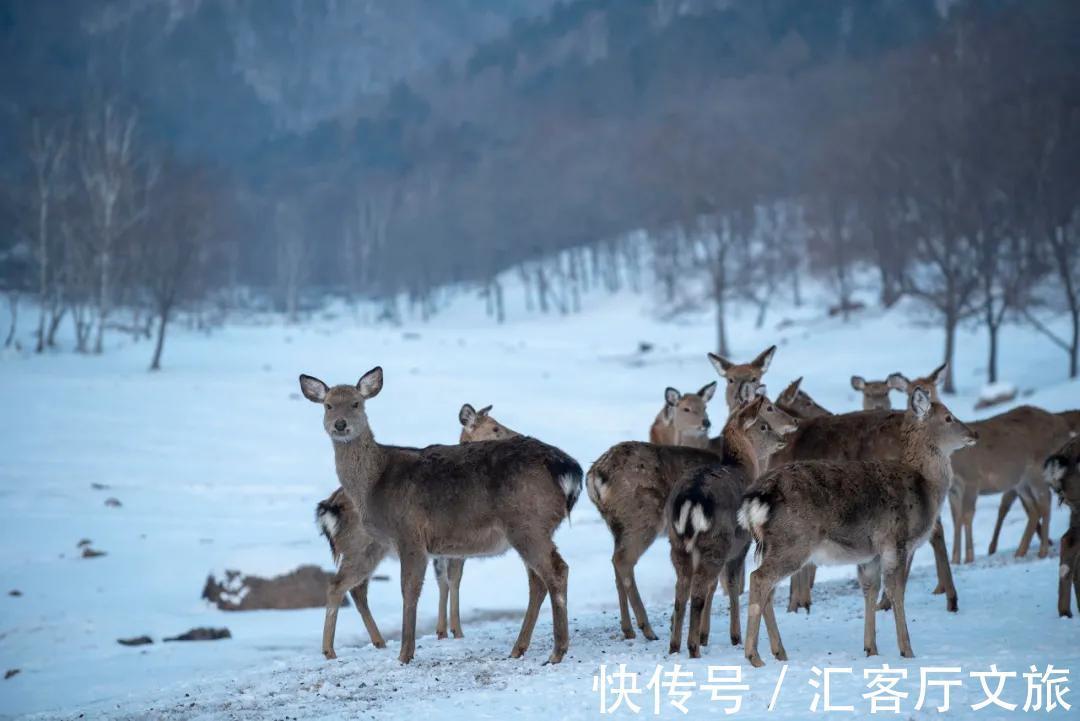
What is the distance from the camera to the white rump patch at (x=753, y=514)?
26.1 ft

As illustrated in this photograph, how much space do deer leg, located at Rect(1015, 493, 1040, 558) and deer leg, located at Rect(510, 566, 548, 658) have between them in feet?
24.2

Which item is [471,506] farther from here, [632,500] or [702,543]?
[702,543]

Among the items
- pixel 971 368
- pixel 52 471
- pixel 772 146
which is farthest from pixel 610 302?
pixel 52 471

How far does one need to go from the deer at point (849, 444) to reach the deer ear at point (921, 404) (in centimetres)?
107

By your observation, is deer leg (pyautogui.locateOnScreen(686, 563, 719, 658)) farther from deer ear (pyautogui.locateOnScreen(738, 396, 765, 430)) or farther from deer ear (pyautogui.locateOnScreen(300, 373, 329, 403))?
deer ear (pyautogui.locateOnScreen(300, 373, 329, 403))

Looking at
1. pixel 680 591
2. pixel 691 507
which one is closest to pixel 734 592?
pixel 680 591

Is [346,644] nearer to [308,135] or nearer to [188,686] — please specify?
[188,686]

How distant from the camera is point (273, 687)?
8.62 m

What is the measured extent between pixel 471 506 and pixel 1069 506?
515 centimetres

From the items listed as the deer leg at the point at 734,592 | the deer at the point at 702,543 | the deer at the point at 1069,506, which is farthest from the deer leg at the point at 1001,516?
the deer at the point at 702,543

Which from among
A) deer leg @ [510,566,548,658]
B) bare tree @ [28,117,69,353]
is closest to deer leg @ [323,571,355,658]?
deer leg @ [510,566,548,658]

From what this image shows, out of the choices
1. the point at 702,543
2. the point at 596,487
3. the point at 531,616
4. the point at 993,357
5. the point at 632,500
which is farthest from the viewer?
the point at 993,357

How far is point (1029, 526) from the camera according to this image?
45.0ft

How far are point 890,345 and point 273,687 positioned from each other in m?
39.4
